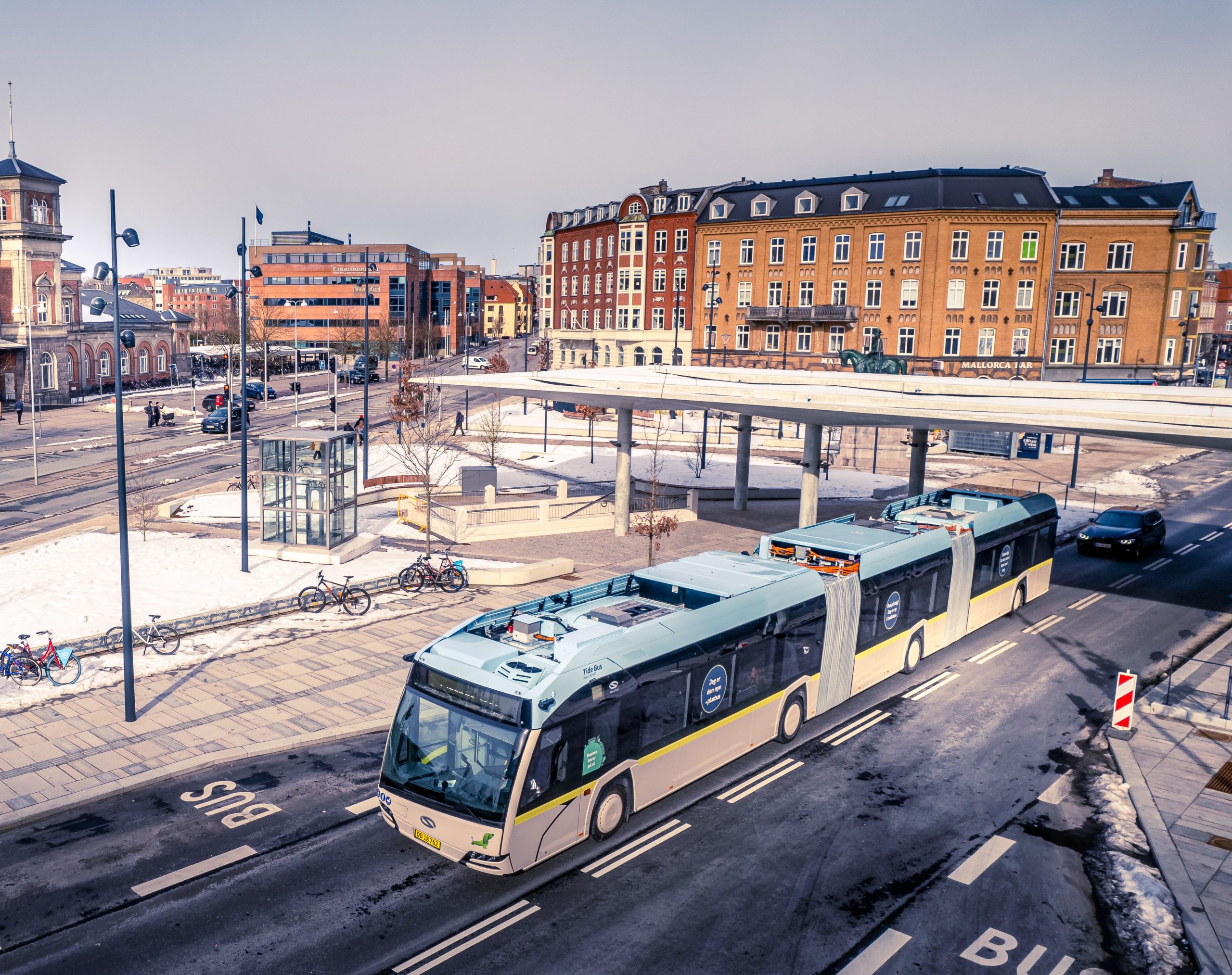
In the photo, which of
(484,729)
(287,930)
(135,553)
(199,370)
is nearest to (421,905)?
(287,930)

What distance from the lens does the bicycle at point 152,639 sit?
18797 mm

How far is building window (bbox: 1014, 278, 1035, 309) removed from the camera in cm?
6116

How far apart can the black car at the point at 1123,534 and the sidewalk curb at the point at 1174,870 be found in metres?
16.2

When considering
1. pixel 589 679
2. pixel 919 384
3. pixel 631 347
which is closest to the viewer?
pixel 589 679

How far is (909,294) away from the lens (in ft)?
207

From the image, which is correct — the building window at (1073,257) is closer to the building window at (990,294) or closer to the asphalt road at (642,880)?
the building window at (990,294)

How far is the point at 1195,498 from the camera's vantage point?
1700 inches

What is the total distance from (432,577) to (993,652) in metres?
13.4

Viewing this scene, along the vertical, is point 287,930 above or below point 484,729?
below

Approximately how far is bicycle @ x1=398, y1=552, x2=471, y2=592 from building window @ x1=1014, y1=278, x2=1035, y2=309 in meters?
49.8

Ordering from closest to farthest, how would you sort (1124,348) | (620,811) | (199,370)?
(620,811) → (1124,348) → (199,370)

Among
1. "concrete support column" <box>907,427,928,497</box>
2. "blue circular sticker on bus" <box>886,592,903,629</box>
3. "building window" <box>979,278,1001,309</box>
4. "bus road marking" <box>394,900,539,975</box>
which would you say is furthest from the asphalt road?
"building window" <box>979,278,1001,309</box>

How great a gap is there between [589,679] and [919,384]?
17.0 m

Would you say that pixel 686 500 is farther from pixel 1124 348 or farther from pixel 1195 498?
A: pixel 1124 348
